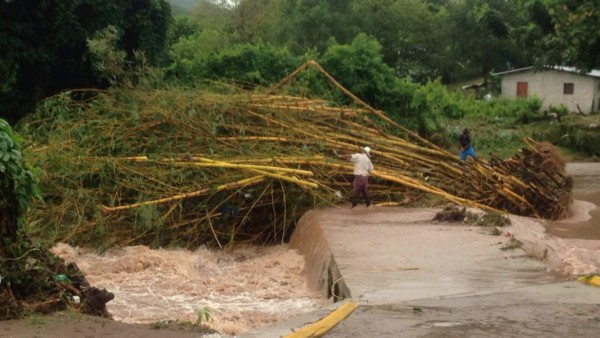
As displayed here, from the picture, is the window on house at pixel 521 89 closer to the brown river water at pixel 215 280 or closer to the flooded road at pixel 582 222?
the flooded road at pixel 582 222

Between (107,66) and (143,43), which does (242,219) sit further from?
(143,43)

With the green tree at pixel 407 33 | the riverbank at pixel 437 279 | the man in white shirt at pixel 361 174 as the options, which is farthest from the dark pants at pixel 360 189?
the green tree at pixel 407 33

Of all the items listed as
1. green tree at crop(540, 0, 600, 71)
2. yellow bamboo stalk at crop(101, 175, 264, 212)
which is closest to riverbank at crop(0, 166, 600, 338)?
yellow bamboo stalk at crop(101, 175, 264, 212)

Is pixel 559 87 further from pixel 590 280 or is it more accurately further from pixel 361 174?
pixel 590 280

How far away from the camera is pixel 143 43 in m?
24.7

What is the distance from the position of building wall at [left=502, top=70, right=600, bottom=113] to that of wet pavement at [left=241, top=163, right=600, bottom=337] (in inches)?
1450

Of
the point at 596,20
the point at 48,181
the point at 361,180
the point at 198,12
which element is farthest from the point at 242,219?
the point at 198,12

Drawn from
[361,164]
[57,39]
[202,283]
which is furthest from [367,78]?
[202,283]

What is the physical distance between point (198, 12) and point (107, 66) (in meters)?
53.9

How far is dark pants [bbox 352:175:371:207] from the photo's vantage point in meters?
14.3

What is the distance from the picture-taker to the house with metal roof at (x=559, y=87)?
1943 inches

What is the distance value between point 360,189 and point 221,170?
2297mm

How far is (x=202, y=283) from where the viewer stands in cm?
1184

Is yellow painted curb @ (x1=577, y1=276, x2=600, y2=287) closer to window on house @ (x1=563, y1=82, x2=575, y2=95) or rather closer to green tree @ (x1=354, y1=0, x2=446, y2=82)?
window on house @ (x1=563, y1=82, x2=575, y2=95)
